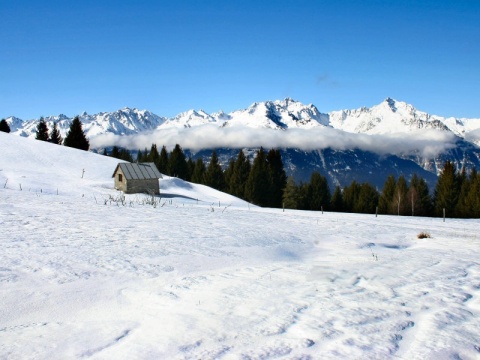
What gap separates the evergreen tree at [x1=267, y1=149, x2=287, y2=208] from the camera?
2886 inches

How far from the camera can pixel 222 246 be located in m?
10.9

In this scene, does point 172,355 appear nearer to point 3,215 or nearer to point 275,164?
point 3,215

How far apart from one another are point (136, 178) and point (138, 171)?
4.44 feet

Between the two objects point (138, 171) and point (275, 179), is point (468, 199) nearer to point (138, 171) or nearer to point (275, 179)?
point (275, 179)

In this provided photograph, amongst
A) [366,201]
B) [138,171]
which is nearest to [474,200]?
[366,201]

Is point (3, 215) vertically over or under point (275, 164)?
under

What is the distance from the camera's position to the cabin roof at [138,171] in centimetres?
4735

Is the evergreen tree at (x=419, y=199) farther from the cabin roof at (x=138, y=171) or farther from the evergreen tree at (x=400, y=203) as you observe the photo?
the cabin roof at (x=138, y=171)

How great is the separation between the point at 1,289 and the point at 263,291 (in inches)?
170

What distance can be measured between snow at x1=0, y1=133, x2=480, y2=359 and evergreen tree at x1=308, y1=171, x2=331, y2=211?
61555 millimetres

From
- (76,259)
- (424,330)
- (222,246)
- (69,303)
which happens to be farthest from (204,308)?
(222,246)

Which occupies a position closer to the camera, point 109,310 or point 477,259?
point 109,310

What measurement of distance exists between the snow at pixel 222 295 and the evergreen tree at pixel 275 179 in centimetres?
5970

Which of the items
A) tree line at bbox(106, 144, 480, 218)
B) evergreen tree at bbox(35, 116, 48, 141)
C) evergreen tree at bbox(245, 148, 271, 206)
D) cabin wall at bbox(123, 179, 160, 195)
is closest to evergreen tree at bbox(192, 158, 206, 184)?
tree line at bbox(106, 144, 480, 218)
